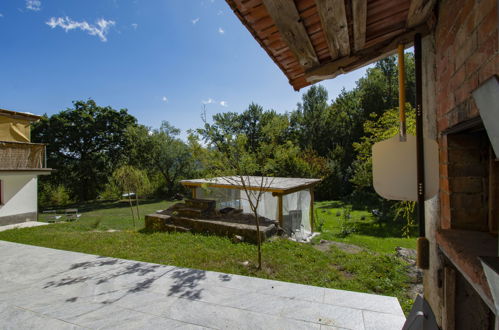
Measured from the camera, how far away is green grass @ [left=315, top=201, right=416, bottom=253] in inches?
341

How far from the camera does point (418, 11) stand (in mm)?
1646

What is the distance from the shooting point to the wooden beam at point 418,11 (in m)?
1.57

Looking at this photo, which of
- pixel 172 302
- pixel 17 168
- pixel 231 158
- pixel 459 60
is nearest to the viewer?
pixel 459 60

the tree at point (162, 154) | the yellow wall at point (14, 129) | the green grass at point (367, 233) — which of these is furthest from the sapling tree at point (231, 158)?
the tree at point (162, 154)

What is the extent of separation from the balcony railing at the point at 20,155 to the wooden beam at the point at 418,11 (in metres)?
14.9

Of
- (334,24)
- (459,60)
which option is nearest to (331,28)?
(334,24)

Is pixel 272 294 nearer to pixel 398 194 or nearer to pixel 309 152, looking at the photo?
pixel 398 194

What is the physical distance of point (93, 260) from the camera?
526 centimetres

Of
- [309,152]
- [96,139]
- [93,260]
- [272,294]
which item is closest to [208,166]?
[93,260]

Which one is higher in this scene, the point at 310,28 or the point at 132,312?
the point at 310,28

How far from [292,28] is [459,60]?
0.94 meters

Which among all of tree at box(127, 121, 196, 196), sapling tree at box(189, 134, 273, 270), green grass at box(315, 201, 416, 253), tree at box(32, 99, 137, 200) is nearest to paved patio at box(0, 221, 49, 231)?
sapling tree at box(189, 134, 273, 270)

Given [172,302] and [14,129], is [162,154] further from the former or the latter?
[172,302]

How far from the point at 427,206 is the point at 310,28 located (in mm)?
1588
